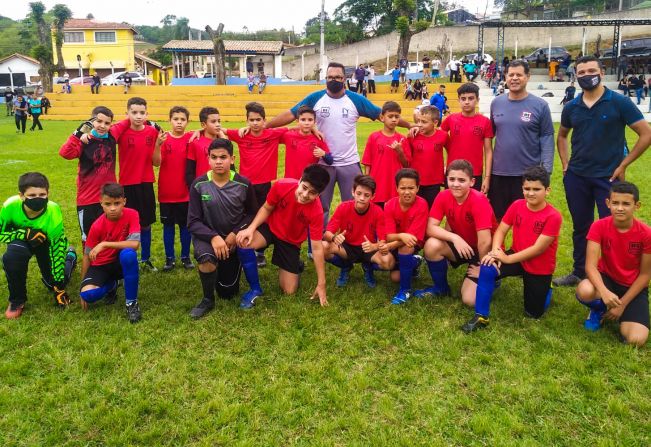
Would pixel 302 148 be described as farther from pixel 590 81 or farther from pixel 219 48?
pixel 219 48

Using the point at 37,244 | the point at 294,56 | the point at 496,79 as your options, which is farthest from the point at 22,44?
the point at 37,244

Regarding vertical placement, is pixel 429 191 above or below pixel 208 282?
above

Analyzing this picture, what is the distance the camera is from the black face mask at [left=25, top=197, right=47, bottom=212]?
458 cm

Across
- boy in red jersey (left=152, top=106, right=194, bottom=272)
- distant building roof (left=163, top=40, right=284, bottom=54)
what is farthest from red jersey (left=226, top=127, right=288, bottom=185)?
distant building roof (left=163, top=40, right=284, bottom=54)

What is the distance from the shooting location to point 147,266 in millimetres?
5820

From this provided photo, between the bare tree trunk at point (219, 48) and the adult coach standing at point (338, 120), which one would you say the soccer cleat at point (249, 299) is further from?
the bare tree trunk at point (219, 48)

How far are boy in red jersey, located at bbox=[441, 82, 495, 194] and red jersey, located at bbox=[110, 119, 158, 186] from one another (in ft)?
10.9

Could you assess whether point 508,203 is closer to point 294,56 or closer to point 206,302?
point 206,302

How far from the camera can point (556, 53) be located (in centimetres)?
3828

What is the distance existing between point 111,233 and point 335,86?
2.87 m

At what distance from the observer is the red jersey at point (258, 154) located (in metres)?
5.75

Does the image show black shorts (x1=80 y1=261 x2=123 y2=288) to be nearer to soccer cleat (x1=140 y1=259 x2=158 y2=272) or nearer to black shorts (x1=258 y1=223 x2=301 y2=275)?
soccer cleat (x1=140 y1=259 x2=158 y2=272)

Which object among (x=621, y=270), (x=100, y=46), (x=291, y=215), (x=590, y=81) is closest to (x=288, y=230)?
(x=291, y=215)

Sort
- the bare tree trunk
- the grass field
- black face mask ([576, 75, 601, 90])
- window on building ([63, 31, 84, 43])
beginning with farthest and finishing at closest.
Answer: window on building ([63, 31, 84, 43]), the bare tree trunk, black face mask ([576, 75, 601, 90]), the grass field
